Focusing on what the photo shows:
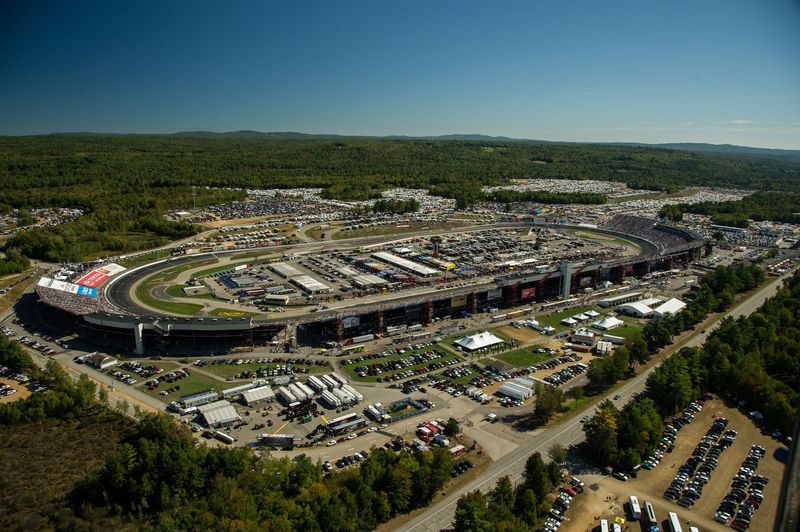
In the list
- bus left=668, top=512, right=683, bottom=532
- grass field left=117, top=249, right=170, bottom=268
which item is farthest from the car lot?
grass field left=117, top=249, right=170, bottom=268

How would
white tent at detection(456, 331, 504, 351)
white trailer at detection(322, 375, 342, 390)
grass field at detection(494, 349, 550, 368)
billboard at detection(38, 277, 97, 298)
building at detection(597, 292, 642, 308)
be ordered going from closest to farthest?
white trailer at detection(322, 375, 342, 390), grass field at detection(494, 349, 550, 368), white tent at detection(456, 331, 504, 351), billboard at detection(38, 277, 97, 298), building at detection(597, 292, 642, 308)

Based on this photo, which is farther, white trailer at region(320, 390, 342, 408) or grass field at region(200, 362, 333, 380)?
grass field at region(200, 362, 333, 380)

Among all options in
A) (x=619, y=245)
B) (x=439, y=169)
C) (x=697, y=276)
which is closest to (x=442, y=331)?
(x=697, y=276)

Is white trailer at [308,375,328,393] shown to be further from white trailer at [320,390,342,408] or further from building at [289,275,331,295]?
building at [289,275,331,295]

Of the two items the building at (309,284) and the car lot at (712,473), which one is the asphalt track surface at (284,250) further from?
the car lot at (712,473)

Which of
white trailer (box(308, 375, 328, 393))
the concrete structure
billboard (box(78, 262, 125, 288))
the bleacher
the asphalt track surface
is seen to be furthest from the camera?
the bleacher

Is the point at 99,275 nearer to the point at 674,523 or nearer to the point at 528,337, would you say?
the point at 528,337

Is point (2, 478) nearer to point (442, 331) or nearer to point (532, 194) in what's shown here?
point (442, 331)

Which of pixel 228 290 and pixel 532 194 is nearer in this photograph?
pixel 228 290
